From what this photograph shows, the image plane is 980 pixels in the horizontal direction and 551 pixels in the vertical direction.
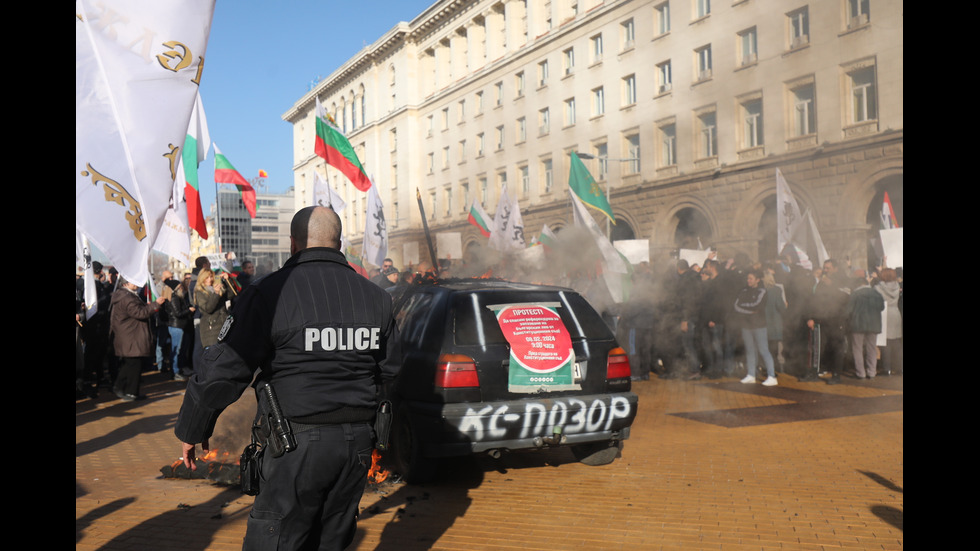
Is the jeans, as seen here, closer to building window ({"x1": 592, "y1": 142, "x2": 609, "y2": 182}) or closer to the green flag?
the green flag

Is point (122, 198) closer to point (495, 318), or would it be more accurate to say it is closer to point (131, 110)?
point (131, 110)

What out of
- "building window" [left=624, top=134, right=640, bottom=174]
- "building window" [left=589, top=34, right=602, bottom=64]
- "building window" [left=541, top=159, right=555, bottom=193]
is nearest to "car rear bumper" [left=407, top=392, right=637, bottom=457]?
"building window" [left=624, top=134, right=640, bottom=174]

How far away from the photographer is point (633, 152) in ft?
104

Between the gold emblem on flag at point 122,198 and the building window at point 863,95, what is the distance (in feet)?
66.6

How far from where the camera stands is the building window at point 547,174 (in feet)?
124

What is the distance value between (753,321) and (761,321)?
4.7 inches

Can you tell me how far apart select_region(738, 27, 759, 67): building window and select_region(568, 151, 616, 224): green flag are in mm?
11905

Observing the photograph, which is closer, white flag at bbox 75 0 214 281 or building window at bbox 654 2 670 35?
white flag at bbox 75 0 214 281

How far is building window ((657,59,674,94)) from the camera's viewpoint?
96.8ft

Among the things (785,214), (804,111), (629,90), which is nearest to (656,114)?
(629,90)

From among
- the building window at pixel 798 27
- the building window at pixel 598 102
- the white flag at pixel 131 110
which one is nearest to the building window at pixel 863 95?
the building window at pixel 798 27
